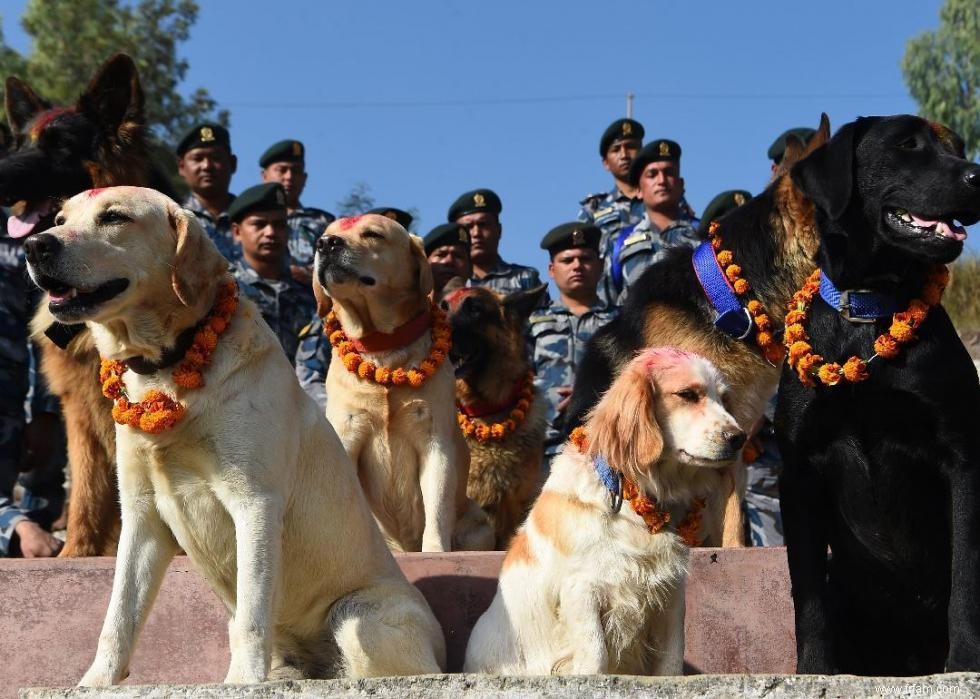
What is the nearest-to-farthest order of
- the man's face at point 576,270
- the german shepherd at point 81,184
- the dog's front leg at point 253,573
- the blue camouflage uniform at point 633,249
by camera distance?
1. the dog's front leg at point 253,573
2. the german shepherd at point 81,184
3. the man's face at point 576,270
4. the blue camouflage uniform at point 633,249

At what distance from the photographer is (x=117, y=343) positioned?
14.5 feet

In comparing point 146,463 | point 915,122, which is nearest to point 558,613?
point 146,463

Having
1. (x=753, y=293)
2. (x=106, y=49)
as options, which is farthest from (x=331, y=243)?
(x=106, y=49)

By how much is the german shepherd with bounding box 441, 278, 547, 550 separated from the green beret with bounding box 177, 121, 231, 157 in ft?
8.61

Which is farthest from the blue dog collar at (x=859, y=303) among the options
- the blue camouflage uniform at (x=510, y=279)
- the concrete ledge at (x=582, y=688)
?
the blue camouflage uniform at (x=510, y=279)

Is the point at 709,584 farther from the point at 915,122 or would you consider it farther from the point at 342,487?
the point at 915,122

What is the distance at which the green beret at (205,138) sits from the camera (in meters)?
9.69

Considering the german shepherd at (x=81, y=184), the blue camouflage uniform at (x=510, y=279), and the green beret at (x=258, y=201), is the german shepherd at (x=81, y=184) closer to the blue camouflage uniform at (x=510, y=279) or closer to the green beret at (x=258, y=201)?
the green beret at (x=258, y=201)

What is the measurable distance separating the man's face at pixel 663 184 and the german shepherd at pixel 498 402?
172 centimetres

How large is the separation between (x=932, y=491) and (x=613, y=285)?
5.33 meters

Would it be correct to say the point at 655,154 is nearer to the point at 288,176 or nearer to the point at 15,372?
the point at 288,176

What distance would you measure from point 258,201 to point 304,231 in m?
1.54

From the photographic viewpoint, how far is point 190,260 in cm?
438

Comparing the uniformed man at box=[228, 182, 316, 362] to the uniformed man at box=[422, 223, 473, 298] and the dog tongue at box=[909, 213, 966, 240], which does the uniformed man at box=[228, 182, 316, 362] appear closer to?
the uniformed man at box=[422, 223, 473, 298]
